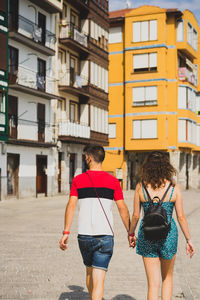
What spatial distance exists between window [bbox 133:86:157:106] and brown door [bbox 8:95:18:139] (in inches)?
740

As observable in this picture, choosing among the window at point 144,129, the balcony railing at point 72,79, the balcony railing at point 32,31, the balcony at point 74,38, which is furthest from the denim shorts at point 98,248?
the window at point 144,129

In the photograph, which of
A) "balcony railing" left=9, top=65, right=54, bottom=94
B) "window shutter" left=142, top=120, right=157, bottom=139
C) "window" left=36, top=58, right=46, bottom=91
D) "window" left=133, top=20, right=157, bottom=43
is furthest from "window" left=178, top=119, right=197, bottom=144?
"window" left=36, top=58, right=46, bottom=91

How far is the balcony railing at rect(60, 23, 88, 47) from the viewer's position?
3591cm

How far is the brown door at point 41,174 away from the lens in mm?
32969

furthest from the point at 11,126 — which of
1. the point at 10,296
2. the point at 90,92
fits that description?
the point at 10,296

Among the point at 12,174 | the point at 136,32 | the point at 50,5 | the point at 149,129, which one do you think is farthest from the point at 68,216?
the point at 136,32

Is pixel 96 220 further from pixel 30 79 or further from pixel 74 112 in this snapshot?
pixel 74 112

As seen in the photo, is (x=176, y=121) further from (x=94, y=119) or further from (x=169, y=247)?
(x=169, y=247)

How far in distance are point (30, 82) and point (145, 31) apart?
18.9m

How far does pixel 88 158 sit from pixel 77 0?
1351 inches

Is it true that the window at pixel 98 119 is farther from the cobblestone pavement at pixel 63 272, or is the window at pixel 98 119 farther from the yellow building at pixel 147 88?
the cobblestone pavement at pixel 63 272

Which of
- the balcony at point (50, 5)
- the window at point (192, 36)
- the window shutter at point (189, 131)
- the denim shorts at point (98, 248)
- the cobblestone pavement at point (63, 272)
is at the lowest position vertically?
the cobblestone pavement at point (63, 272)

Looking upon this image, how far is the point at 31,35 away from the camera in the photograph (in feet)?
104

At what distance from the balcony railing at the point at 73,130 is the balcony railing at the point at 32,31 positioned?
17.0 ft
